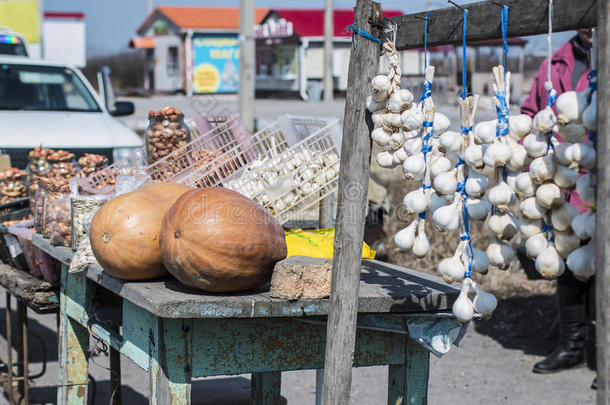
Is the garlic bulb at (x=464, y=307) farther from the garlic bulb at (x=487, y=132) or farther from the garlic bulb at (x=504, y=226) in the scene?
the garlic bulb at (x=487, y=132)

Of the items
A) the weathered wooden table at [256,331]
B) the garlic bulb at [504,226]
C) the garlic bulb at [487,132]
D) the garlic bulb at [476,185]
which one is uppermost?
the garlic bulb at [487,132]

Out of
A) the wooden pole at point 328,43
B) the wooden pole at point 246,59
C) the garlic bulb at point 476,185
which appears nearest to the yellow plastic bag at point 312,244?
the garlic bulb at point 476,185

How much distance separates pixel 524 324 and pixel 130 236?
13.9ft

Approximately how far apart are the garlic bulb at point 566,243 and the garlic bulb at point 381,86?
622 mm

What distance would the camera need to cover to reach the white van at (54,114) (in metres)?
7.44

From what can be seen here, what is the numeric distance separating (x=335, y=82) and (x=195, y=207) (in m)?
37.8

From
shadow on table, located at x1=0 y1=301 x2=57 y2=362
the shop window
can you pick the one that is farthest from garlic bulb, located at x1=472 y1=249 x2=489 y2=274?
the shop window

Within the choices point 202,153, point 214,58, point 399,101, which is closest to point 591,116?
point 399,101

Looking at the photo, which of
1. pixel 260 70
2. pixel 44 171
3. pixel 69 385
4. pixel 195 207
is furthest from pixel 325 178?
pixel 260 70

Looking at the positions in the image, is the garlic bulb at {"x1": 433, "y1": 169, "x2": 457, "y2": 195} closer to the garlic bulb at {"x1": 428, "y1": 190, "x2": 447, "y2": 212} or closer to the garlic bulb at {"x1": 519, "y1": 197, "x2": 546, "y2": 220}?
the garlic bulb at {"x1": 428, "y1": 190, "x2": 447, "y2": 212}

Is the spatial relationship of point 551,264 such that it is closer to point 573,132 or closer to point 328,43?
point 573,132

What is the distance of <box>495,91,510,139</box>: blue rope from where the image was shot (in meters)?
1.83

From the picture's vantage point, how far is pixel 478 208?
1949 millimetres

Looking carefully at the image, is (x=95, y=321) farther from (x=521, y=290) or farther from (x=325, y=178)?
(x=521, y=290)
